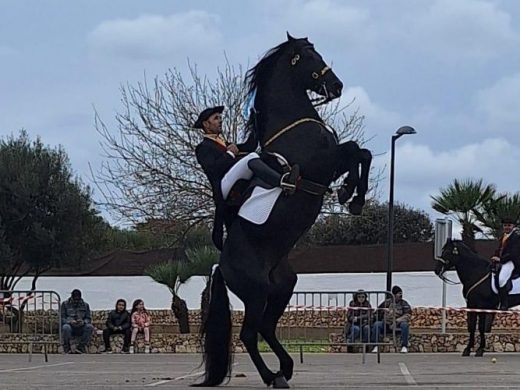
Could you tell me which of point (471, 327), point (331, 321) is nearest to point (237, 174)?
point (331, 321)

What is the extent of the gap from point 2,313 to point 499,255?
10.8m

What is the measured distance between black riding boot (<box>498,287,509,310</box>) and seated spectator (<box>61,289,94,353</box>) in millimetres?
7898

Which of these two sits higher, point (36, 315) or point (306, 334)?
point (36, 315)

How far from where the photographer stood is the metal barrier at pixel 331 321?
57.5 feet

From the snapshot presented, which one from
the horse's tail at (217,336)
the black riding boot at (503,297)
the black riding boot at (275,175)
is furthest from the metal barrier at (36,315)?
the black riding boot at (275,175)

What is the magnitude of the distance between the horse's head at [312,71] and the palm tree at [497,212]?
77.3ft

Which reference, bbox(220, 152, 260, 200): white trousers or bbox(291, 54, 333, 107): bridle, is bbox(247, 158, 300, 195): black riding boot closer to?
bbox(220, 152, 260, 200): white trousers

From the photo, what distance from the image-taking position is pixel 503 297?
1992 cm

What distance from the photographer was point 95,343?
23.3 metres

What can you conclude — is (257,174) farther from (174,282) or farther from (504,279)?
(174,282)

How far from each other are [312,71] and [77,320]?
14.6 metres

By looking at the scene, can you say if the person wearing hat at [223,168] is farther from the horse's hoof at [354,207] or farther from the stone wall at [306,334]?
the stone wall at [306,334]

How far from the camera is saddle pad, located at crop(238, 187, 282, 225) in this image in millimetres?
8422

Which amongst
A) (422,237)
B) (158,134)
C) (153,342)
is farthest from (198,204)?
(422,237)
